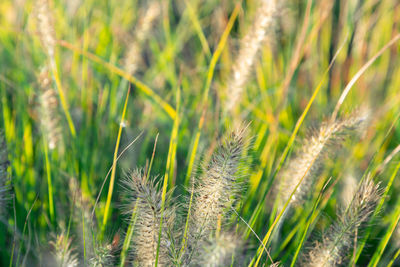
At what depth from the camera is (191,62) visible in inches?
104

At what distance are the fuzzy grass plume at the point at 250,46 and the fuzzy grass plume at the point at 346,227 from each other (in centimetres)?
72

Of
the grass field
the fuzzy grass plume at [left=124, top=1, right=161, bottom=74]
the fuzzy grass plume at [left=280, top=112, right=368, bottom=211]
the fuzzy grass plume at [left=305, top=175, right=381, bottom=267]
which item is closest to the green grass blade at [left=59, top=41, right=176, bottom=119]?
the grass field

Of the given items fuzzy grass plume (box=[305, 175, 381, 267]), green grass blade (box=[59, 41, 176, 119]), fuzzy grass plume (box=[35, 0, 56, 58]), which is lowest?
fuzzy grass plume (box=[305, 175, 381, 267])

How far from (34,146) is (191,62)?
1.32 meters

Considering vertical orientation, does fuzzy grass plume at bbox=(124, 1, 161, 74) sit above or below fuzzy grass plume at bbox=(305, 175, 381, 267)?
above

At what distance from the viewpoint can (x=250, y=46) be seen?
1.57 m

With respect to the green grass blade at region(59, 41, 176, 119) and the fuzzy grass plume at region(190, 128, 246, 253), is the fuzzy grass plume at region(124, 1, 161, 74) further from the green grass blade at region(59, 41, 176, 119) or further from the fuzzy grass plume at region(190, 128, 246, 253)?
the fuzzy grass plume at region(190, 128, 246, 253)

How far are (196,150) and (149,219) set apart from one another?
0.56 m

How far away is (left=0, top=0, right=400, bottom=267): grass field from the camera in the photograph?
102 cm

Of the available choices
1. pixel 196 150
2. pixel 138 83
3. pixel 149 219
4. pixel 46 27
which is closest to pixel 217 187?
pixel 149 219

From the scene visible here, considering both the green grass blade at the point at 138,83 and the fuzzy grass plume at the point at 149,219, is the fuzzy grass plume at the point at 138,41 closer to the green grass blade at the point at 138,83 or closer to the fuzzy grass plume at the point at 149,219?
the green grass blade at the point at 138,83

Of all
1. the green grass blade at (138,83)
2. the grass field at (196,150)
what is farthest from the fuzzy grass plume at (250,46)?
the green grass blade at (138,83)

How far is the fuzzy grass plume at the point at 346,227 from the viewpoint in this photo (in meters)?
0.99

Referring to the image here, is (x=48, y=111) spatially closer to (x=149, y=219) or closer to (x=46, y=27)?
(x=46, y=27)
